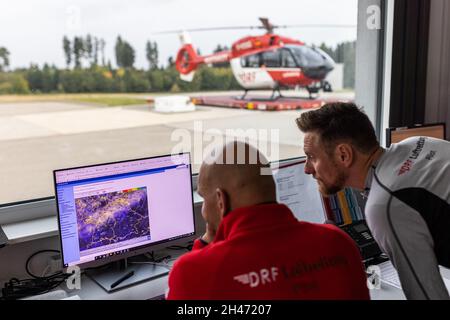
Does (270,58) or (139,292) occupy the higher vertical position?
(270,58)

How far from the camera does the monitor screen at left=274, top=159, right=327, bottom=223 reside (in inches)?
72.9

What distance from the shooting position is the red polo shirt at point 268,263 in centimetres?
88

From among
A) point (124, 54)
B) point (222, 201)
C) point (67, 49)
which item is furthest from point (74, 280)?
point (124, 54)

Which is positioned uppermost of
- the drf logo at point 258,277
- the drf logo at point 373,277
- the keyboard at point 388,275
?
the drf logo at point 258,277

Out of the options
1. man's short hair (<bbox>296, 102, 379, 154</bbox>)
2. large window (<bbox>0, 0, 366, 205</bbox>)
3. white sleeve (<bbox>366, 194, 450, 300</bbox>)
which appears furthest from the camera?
large window (<bbox>0, 0, 366, 205</bbox>)

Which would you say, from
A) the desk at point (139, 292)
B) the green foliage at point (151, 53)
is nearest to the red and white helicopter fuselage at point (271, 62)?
the green foliage at point (151, 53)

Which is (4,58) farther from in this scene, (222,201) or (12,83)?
(222,201)

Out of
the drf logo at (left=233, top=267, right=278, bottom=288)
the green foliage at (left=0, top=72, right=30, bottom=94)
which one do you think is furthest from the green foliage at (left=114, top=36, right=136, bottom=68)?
the drf logo at (left=233, top=267, right=278, bottom=288)

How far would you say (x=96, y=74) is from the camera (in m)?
2.35

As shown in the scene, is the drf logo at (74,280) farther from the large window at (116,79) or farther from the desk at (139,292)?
the large window at (116,79)

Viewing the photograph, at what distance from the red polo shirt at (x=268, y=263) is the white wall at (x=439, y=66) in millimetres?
2324

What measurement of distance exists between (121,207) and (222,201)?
654 mm

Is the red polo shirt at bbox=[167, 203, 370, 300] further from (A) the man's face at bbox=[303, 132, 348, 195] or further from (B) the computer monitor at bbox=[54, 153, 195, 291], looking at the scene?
(B) the computer monitor at bbox=[54, 153, 195, 291]

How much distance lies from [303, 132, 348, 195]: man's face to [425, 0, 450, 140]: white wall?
6.18 ft
